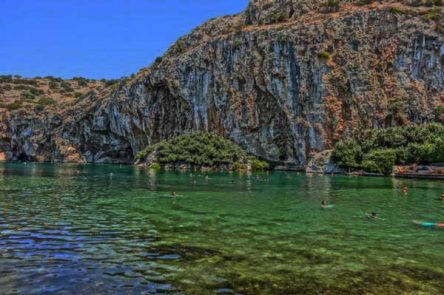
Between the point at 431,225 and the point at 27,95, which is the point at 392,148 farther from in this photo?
the point at 27,95

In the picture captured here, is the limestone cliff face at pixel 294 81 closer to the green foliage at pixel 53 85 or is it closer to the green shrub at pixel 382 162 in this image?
the green shrub at pixel 382 162

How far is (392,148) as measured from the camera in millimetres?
81750

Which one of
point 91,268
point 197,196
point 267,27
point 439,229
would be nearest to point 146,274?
point 91,268

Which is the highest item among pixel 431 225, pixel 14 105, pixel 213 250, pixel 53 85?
pixel 53 85

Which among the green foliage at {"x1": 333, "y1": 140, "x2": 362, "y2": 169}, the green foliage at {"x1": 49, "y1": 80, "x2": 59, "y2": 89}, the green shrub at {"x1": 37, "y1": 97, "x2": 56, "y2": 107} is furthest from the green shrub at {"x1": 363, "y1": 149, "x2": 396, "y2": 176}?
the green foliage at {"x1": 49, "y1": 80, "x2": 59, "y2": 89}

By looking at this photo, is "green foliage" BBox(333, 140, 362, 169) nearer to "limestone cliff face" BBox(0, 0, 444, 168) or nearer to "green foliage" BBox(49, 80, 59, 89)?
"limestone cliff face" BBox(0, 0, 444, 168)

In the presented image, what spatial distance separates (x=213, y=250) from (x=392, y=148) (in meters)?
72.4

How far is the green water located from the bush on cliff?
220 ft

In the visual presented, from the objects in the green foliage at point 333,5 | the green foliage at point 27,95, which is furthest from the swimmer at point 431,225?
the green foliage at point 27,95

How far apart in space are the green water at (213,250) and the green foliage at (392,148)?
48.9 metres

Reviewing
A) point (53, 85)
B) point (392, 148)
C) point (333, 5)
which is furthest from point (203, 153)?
point (53, 85)

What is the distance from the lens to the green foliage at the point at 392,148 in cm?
7531

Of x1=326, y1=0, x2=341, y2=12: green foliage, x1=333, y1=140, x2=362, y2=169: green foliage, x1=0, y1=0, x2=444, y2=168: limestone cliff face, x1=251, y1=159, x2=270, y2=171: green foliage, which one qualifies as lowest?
x1=251, y1=159, x2=270, y2=171: green foliage

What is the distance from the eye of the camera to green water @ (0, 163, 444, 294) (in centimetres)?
1208
